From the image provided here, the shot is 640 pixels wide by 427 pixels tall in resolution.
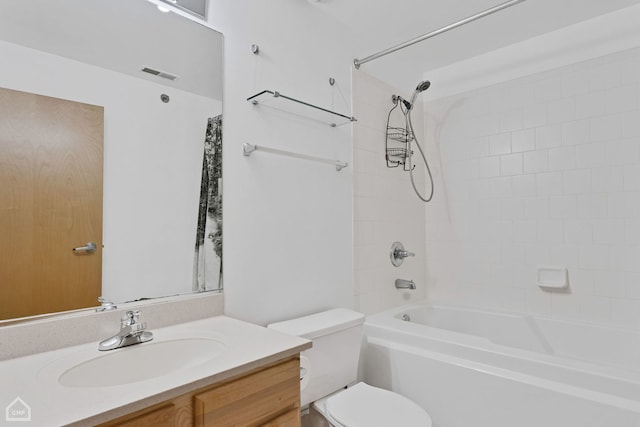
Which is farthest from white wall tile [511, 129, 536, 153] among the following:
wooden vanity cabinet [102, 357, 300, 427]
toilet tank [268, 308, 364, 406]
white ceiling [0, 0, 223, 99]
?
wooden vanity cabinet [102, 357, 300, 427]

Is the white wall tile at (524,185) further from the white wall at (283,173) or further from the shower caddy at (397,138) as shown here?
the white wall at (283,173)

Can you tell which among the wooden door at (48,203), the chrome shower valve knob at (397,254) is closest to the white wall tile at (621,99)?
the chrome shower valve knob at (397,254)

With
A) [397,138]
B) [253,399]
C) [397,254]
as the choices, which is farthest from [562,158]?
[253,399]

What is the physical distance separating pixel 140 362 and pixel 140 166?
0.69 meters

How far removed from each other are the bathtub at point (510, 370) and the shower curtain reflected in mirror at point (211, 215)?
1.03m

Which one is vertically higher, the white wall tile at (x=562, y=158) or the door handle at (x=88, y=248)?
the white wall tile at (x=562, y=158)

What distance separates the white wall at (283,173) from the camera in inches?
62.2

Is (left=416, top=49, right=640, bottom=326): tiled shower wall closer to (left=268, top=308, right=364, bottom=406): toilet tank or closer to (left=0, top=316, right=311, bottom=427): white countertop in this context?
(left=268, top=308, right=364, bottom=406): toilet tank

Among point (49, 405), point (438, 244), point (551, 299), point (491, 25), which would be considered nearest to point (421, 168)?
point (438, 244)

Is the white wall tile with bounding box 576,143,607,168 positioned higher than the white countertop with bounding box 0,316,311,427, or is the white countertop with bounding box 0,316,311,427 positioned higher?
the white wall tile with bounding box 576,143,607,168

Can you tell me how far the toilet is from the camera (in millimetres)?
1439

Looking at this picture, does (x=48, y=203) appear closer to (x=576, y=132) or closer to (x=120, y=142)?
(x=120, y=142)

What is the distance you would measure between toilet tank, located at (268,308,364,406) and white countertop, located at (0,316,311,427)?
357mm

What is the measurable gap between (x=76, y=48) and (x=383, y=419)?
70.0 inches
